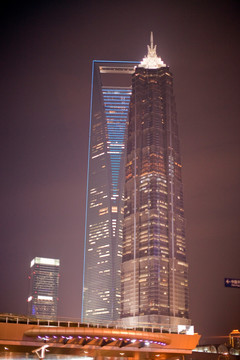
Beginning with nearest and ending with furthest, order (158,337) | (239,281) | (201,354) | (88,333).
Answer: (88,333) < (158,337) < (239,281) < (201,354)

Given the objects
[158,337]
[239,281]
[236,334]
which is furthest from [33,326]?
[236,334]

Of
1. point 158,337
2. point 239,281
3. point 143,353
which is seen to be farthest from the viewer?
point 239,281

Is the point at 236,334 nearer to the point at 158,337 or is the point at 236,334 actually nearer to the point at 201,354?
the point at 201,354

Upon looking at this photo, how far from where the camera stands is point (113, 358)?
79188 millimetres

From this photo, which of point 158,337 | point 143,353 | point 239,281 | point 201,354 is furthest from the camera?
point 201,354

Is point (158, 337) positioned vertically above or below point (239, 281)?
below

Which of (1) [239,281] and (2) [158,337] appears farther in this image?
(1) [239,281]

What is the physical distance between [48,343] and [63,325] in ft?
14.2

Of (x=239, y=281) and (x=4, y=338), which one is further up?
(x=239, y=281)

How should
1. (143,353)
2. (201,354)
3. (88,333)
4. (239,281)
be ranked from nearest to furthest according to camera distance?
1. (88,333)
2. (143,353)
3. (239,281)
4. (201,354)

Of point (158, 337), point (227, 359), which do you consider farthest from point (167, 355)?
point (227, 359)

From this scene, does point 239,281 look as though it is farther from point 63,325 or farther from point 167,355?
point 63,325

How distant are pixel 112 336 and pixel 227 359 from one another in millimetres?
124882

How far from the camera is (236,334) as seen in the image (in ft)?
582
